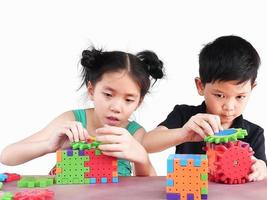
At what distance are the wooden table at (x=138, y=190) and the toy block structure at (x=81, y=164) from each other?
3 centimetres

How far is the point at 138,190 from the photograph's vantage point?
1.15 metres

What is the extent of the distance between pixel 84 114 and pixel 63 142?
1.14 feet

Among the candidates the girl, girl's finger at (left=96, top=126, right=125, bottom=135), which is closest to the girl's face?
the girl

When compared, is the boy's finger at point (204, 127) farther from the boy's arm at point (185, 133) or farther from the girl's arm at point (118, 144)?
the girl's arm at point (118, 144)

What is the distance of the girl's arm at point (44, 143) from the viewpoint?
1.24 meters

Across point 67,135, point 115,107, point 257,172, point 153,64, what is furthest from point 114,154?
point 153,64

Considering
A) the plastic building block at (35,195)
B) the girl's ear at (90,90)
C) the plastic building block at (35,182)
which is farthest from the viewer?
the girl's ear at (90,90)

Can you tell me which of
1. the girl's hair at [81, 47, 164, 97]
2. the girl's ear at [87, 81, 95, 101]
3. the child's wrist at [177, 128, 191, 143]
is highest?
the girl's hair at [81, 47, 164, 97]

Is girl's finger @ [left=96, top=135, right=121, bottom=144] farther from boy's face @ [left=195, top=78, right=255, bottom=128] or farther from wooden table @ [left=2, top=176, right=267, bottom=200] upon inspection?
boy's face @ [left=195, top=78, right=255, bottom=128]

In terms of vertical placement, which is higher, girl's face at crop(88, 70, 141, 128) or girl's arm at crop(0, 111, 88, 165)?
girl's face at crop(88, 70, 141, 128)

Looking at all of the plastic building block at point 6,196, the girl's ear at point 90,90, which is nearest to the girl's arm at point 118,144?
the plastic building block at point 6,196

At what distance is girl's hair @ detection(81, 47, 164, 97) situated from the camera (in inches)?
60.7

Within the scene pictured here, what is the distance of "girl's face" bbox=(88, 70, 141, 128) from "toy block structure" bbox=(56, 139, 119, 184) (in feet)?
0.76

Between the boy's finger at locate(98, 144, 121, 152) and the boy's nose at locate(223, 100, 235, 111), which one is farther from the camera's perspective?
the boy's nose at locate(223, 100, 235, 111)
